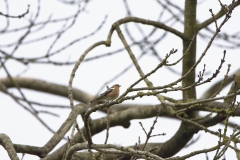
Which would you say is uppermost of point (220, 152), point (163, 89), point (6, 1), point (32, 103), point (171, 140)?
point (6, 1)

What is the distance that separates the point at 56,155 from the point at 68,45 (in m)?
1.13

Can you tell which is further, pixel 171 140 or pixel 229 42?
pixel 229 42

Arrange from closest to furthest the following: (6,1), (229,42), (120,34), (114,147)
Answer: (114,147) < (120,34) < (6,1) < (229,42)

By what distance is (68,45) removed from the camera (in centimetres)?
505

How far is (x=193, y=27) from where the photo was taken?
15.7 ft

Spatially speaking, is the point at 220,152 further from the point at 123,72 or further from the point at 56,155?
the point at 123,72

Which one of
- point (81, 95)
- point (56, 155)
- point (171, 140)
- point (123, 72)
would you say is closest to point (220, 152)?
point (171, 140)

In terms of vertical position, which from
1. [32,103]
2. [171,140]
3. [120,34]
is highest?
[120,34]

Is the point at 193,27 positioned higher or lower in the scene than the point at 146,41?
lower

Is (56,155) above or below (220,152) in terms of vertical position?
above

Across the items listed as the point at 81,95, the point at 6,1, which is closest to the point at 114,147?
the point at 6,1

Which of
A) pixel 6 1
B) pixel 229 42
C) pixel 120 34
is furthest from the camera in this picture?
pixel 229 42

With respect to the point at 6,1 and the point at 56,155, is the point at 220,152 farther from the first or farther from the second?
the point at 6,1

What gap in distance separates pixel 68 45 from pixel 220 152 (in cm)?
252
